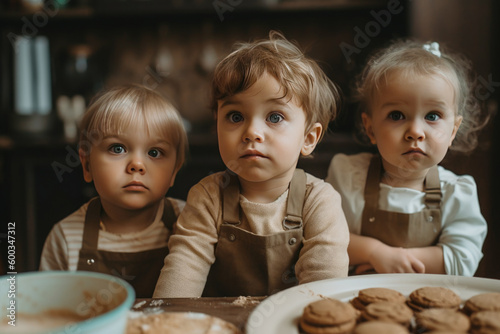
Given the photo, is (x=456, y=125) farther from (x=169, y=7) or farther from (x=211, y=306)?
(x=169, y=7)

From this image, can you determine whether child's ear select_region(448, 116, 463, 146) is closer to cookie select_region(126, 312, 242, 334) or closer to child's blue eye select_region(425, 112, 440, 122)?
child's blue eye select_region(425, 112, 440, 122)

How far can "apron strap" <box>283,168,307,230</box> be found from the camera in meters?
0.85

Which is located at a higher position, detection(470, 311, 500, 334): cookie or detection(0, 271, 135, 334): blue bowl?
detection(0, 271, 135, 334): blue bowl

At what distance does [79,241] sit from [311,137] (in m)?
0.54

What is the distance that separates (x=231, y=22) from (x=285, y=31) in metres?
0.32

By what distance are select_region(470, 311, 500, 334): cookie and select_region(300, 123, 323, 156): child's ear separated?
1.46 ft

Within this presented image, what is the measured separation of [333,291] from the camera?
0.64 m

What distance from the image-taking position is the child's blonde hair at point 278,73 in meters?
0.81

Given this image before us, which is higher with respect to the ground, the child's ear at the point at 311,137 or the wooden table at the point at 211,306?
the child's ear at the point at 311,137

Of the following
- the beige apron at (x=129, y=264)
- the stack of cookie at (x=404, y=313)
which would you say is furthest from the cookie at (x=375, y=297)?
the beige apron at (x=129, y=264)

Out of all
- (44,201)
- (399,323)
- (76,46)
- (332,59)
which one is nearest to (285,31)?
(332,59)

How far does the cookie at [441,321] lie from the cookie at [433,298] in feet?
0.08

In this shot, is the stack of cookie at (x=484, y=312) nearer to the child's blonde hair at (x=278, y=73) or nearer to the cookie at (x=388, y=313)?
the cookie at (x=388, y=313)

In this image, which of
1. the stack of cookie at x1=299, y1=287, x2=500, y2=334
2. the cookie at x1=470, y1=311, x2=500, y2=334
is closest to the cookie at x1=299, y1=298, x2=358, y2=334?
the stack of cookie at x1=299, y1=287, x2=500, y2=334
